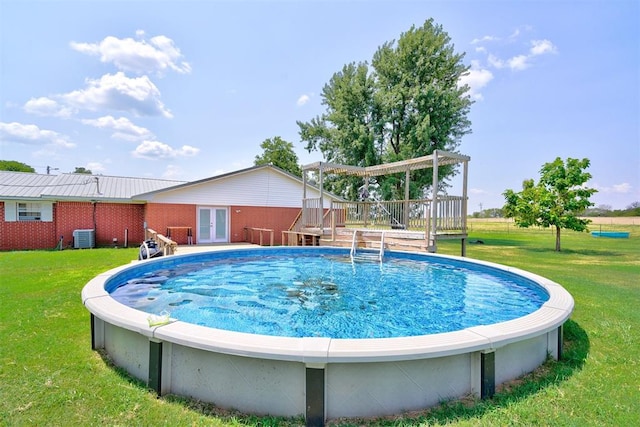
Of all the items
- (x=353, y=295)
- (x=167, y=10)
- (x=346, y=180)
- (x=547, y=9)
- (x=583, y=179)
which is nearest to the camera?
(x=353, y=295)

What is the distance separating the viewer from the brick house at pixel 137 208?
1356cm

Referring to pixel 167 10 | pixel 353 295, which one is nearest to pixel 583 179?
A: pixel 353 295

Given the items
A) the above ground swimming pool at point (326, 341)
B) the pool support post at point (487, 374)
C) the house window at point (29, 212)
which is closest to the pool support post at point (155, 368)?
the above ground swimming pool at point (326, 341)

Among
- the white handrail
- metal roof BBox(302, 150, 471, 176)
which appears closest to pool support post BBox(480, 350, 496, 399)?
metal roof BBox(302, 150, 471, 176)

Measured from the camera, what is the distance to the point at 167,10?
32.8 ft

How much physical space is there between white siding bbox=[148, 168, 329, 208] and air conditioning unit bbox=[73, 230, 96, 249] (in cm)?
310

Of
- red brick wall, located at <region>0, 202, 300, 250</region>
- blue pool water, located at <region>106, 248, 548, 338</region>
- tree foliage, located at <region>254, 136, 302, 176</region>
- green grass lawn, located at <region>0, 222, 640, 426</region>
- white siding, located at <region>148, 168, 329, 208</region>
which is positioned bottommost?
blue pool water, located at <region>106, 248, 548, 338</region>

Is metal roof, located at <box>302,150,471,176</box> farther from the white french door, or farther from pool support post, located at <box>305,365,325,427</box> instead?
pool support post, located at <box>305,365,325,427</box>

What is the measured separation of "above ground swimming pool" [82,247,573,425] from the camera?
7.36 feet

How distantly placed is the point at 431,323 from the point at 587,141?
20214 mm

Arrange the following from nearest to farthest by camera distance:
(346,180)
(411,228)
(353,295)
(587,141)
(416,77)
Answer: (353,295) → (411,228) → (587,141) → (416,77) → (346,180)

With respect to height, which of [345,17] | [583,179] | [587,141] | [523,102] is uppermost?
[345,17]

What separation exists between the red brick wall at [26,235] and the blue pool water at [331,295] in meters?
9.55

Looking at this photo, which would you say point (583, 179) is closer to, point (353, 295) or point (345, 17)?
point (345, 17)
